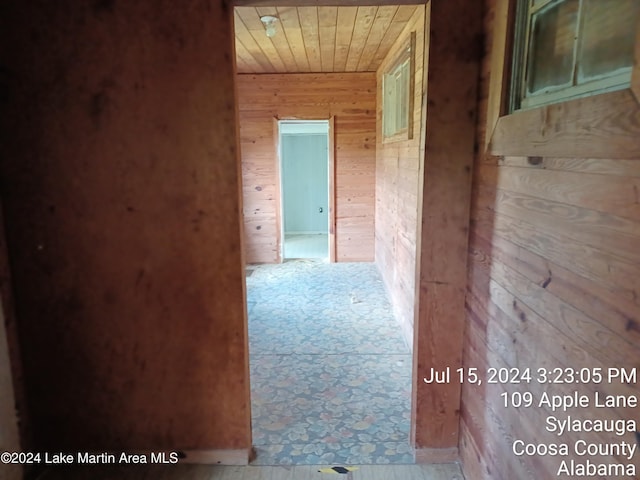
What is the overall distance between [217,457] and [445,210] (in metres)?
1.59

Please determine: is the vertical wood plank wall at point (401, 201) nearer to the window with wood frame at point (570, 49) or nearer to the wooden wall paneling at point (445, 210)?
the wooden wall paneling at point (445, 210)

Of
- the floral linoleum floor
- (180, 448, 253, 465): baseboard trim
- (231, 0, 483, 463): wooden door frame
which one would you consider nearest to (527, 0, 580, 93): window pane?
(231, 0, 483, 463): wooden door frame

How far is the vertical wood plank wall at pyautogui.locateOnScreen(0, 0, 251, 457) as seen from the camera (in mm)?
1609

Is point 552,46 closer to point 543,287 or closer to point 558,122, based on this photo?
point 558,122

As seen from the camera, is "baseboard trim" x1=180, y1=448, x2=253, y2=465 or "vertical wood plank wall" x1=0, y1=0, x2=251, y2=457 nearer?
"vertical wood plank wall" x1=0, y1=0, x2=251, y2=457

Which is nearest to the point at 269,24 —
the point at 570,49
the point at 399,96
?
the point at 399,96

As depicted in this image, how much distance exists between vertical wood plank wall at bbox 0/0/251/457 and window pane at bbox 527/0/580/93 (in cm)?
111

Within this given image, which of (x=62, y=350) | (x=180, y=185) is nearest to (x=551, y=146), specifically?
(x=180, y=185)

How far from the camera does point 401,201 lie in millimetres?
3547

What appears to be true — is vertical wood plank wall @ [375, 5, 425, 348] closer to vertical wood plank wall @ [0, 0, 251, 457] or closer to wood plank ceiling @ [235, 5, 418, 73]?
wood plank ceiling @ [235, 5, 418, 73]

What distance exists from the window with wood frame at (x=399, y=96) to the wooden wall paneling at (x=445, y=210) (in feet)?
4.46

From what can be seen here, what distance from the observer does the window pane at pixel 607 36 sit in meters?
0.85

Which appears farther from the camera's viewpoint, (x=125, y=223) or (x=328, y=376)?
(x=328, y=376)

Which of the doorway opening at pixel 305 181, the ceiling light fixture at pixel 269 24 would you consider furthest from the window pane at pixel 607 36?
the doorway opening at pixel 305 181
